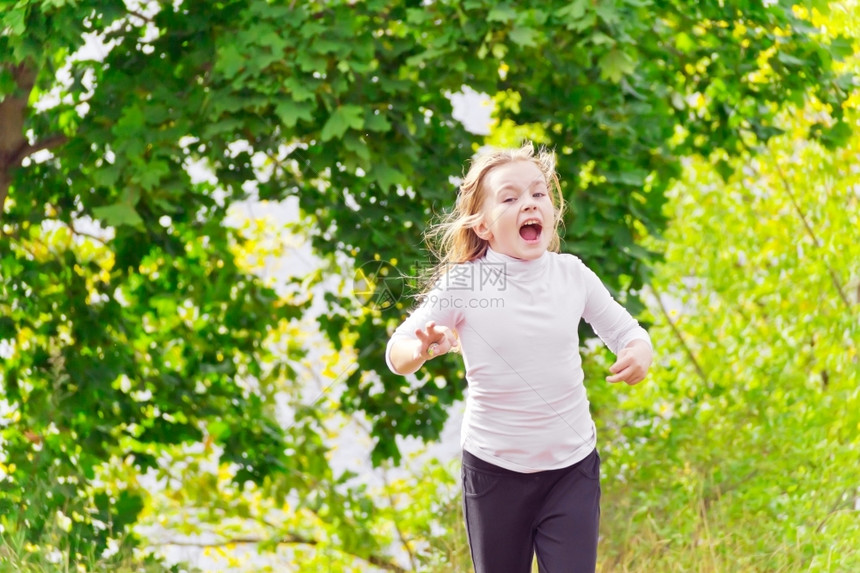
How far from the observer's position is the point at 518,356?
2.36m

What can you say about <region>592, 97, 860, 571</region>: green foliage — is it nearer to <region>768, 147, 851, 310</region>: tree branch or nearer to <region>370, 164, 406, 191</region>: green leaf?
<region>768, 147, 851, 310</region>: tree branch

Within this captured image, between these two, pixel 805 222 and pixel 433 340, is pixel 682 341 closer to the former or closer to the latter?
pixel 805 222

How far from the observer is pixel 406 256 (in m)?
4.89

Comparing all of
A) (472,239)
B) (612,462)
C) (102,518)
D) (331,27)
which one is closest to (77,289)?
(102,518)

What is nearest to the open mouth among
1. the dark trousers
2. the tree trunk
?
the dark trousers

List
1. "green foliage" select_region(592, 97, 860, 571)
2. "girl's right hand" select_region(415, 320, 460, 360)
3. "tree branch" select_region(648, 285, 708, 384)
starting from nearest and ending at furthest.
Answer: "girl's right hand" select_region(415, 320, 460, 360), "green foliage" select_region(592, 97, 860, 571), "tree branch" select_region(648, 285, 708, 384)

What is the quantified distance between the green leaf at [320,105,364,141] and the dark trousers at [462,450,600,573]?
1.98 m

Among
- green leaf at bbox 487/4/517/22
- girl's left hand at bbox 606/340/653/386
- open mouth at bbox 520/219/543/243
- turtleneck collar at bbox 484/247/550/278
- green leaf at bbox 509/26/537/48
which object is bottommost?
girl's left hand at bbox 606/340/653/386

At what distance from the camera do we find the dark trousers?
2.38 meters

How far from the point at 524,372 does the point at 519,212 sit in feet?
1.26

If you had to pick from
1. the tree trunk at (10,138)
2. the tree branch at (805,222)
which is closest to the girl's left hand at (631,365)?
the tree trunk at (10,138)

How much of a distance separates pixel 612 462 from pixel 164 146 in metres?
3.17

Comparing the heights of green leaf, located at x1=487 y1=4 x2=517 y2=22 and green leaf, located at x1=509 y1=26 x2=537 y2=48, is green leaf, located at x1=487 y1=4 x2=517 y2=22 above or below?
above

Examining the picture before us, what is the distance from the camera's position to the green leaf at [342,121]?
4.11 m
